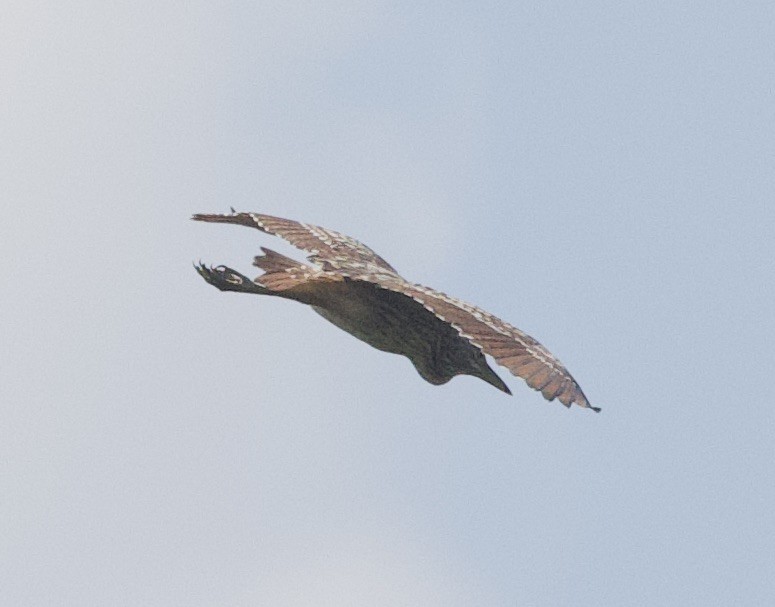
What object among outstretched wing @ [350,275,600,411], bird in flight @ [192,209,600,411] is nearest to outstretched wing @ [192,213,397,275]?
bird in flight @ [192,209,600,411]

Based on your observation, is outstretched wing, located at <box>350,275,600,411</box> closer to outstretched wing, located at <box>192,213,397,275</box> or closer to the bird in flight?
the bird in flight

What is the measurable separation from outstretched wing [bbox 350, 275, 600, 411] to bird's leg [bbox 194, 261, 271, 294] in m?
1.12

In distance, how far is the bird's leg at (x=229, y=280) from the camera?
66.3 feet

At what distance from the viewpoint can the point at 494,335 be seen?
60.4 ft

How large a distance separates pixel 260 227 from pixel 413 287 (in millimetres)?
3181

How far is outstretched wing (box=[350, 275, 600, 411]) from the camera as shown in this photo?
17.3 m

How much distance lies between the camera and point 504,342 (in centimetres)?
1833

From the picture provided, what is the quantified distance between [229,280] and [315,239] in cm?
214

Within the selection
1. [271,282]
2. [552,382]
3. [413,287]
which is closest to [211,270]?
[271,282]

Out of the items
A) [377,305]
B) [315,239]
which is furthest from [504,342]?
[315,239]

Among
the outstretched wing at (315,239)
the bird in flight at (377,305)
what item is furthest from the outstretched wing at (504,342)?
the outstretched wing at (315,239)

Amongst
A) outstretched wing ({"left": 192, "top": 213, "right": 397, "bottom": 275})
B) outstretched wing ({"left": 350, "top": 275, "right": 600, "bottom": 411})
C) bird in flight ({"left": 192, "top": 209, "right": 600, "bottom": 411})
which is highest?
outstretched wing ({"left": 192, "top": 213, "right": 397, "bottom": 275})

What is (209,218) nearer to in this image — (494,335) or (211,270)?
(211,270)

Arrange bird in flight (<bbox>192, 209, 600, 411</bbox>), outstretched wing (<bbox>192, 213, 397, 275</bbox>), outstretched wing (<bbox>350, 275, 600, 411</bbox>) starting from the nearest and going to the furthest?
outstretched wing (<bbox>350, 275, 600, 411</bbox>) < bird in flight (<bbox>192, 209, 600, 411</bbox>) < outstretched wing (<bbox>192, 213, 397, 275</bbox>)
